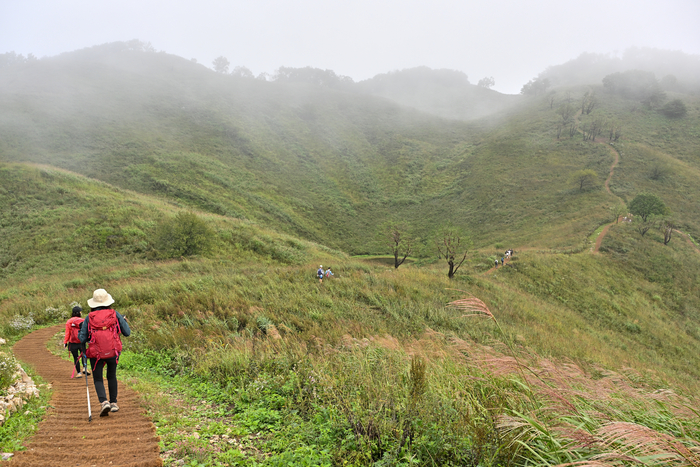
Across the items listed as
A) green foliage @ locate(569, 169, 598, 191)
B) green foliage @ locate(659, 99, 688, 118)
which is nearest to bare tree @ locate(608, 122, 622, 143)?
green foliage @ locate(659, 99, 688, 118)

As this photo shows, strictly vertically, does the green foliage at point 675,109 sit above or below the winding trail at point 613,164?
above

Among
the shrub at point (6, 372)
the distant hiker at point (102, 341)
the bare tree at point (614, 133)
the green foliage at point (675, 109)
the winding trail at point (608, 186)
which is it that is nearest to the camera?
the shrub at point (6, 372)

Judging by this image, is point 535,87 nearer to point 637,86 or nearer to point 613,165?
point 637,86

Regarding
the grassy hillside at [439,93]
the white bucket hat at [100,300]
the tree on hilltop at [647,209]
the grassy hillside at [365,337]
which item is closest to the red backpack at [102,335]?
the white bucket hat at [100,300]

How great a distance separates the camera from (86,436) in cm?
386

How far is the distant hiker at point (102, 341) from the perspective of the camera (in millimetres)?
4414

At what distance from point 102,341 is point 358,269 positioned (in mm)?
15071

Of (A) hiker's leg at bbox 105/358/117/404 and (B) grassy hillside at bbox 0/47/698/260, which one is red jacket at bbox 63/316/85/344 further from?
(B) grassy hillside at bbox 0/47/698/260

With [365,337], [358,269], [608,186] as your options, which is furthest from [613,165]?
[365,337]

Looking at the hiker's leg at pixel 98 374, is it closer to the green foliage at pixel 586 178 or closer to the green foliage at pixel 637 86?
the green foliage at pixel 586 178

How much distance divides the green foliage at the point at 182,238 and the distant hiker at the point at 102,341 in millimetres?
17480

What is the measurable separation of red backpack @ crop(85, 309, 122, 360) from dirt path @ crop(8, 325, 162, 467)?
33.9 inches

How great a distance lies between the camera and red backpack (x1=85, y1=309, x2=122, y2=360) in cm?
442

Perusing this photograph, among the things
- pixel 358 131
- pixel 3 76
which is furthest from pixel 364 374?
pixel 3 76
